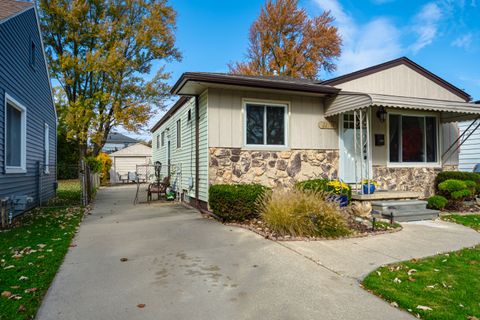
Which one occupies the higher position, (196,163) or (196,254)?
(196,163)

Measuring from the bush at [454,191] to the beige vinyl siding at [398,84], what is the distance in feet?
9.58

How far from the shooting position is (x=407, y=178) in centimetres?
998

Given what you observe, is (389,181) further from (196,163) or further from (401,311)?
(401,311)

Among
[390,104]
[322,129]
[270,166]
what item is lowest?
[270,166]

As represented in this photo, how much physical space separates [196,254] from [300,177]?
493 centimetres

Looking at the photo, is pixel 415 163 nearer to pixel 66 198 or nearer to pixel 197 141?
pixel 197 141

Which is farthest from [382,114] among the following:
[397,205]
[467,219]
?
[467,219]

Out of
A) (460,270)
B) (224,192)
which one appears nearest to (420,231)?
(460,270)

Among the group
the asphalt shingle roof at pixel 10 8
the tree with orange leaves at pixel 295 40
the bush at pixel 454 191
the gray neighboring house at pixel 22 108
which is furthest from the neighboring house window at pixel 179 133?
the tree with orange leaves at pixel 295 40

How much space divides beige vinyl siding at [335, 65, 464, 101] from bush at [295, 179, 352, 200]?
301 cm

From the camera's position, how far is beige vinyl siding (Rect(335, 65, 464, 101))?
9.84 metres

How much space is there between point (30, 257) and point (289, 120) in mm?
6580

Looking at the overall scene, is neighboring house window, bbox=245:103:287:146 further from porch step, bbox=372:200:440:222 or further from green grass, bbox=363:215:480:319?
green grass, bbox=363:215:480:319

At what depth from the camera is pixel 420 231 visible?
6613mm
